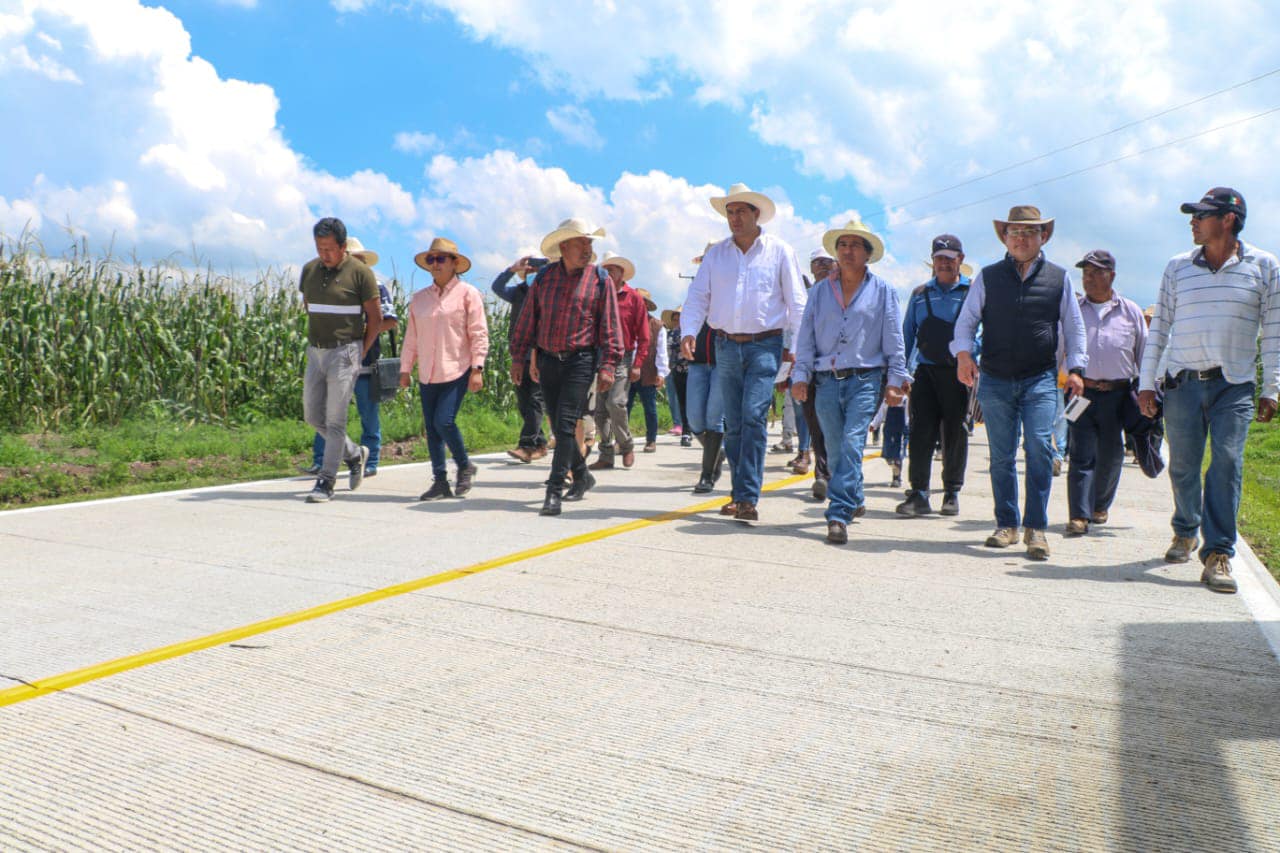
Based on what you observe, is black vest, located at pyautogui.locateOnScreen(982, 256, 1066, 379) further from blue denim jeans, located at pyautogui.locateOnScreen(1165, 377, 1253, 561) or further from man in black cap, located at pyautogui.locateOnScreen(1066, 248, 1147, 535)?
man in black cap, located at pyautogui.locateOnScreen(1066, 248, 1147, 535)

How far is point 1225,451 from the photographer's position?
5715 millimetres

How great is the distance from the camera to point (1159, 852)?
8.13 ft

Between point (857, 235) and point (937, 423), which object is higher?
point (857, 235)

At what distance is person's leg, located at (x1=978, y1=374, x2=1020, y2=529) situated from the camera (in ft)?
21.9

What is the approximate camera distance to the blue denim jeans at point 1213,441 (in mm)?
5680

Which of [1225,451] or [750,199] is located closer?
[1225,451]

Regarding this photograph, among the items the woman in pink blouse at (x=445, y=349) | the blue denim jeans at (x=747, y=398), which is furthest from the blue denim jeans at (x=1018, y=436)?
the woman in pink blouse at (x=445, y=349)

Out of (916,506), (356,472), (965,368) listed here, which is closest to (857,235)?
(965,368)

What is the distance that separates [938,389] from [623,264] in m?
4.41

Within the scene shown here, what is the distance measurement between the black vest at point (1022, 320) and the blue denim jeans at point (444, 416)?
13.6 ft

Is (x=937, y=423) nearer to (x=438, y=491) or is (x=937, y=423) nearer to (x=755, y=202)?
(x=755, y=202)

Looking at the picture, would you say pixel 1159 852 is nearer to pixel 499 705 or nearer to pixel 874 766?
pixel 874 766

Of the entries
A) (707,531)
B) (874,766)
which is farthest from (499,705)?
(707,531)

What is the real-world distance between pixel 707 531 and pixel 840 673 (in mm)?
3135
